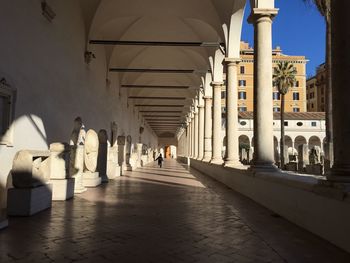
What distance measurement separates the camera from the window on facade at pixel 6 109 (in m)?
7.38

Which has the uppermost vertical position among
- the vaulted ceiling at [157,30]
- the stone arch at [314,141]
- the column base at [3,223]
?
the vaulted ceiling at [157,30]

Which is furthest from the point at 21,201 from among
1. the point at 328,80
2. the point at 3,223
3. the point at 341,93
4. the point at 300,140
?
the point at 300,140

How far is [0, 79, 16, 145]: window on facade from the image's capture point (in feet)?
24.2

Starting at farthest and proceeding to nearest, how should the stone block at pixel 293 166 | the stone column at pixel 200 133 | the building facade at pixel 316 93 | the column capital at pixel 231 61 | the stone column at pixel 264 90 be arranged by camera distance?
the building facade at pixel 316 93 < the stone column at pixel 200 133 < the stone block at pixel 293 166 < the column capital at pixel 231 61 < the stone column at pixel 264 90

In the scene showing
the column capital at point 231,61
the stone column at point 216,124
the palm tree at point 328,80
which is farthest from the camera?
the stone column at point 216,124

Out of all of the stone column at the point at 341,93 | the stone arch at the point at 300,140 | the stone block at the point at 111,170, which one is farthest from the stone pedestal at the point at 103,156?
the stone arch at the point at 300,140

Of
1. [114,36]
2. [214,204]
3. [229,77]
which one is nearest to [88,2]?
[114,36]

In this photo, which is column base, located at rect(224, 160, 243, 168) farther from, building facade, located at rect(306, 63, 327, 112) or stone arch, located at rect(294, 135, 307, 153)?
building facade, located at rect(306, 63, 327, 112)

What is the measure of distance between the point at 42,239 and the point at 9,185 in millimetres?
3361

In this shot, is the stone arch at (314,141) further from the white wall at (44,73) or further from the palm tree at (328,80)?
the white wall at (44,73)

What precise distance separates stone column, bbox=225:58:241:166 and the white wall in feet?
17.7

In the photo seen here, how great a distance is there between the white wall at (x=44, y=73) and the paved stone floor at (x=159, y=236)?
6.75ft

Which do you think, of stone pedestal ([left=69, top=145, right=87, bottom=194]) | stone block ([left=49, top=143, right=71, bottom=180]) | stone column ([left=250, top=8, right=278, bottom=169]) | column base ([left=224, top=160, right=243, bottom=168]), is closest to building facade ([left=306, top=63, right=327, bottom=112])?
column base ([left=224, top=160, right=243, bottom=168])

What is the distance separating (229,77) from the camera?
13719 mm
